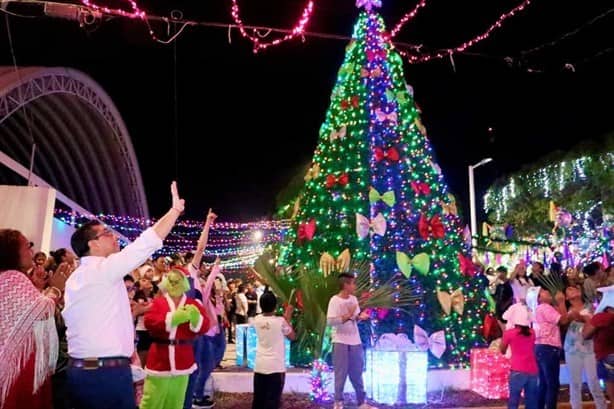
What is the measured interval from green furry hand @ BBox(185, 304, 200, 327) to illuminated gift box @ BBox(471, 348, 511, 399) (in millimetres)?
5276

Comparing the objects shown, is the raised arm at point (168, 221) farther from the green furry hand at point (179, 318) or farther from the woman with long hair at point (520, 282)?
the woman with long hair at point (520, 282)

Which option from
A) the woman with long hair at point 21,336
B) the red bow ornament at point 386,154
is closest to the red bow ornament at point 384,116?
the red bow ornament at point 386,154

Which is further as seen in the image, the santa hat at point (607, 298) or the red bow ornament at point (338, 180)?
the red bow ornament at point (338, 180)

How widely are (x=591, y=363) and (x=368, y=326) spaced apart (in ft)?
11.2

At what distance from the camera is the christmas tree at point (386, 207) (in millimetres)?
10344

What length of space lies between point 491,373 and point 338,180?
12.8 ft

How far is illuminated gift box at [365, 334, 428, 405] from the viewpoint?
8688 millimetres

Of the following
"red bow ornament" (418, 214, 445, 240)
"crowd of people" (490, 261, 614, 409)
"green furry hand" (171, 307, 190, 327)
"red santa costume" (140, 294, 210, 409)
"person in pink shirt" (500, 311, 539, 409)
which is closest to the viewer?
"red santa costume" (140, 294, 210, 409)

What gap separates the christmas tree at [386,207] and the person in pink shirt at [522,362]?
2.94 m

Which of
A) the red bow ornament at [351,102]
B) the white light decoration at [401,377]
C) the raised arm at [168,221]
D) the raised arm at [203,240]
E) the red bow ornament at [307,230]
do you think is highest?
the red bow ornament at [351,102]

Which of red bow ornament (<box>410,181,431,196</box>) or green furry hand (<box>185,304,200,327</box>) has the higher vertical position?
red bow ornament (<box>410,181,431,196</box>)

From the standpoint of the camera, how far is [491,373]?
9.34 metres

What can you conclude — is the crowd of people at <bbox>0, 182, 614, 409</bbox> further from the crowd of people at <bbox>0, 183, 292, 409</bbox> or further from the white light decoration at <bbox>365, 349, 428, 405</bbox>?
the white light decoration at <bbox>365, 349, 428, 405</bbox>

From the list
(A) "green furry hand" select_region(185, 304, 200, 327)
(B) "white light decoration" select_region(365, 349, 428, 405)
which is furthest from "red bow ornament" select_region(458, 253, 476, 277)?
(A) "green furry hand" select_region(185, 304, 200, 327)
